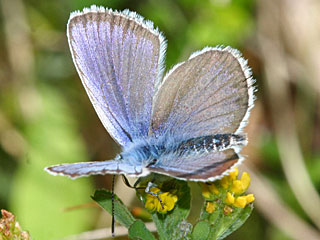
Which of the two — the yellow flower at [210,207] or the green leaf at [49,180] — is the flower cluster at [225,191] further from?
the green leaf at [49,180]

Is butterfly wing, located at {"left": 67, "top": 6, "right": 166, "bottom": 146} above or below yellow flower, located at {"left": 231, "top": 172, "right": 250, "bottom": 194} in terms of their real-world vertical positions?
above

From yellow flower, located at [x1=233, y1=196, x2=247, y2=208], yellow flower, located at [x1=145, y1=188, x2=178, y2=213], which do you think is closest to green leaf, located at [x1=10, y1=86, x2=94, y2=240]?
yellow flower, located at [x1=145, y1=188, x2=178, y2=213]

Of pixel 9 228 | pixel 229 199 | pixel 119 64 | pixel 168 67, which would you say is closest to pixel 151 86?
pixel 119 64

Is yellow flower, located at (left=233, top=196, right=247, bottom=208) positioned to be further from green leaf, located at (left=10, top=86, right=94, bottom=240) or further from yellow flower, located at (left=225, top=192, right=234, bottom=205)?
green leaf, located at (left=10, top=86, right=94, bottom=240)

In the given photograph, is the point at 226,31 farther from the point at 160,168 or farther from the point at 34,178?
the point at 160,168

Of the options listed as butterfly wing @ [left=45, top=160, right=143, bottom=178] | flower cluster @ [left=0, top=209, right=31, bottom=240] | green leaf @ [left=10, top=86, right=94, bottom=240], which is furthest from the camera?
green leaf @ [left=10, top=86, right=94, bottom=240]

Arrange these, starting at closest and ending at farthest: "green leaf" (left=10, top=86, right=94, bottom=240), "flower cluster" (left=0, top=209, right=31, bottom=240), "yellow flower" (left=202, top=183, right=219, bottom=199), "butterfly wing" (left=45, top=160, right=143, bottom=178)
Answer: "butterfly wing" (left=45, top=160, right=143, bottom=178)
"flower cluster" (left=0, top=209, right=31, bottom=240)
"yellow flower" (left=202, top=183, right=219, bottom=199)
"green leaf" (left=10, top=86, right=94, bottom=240)

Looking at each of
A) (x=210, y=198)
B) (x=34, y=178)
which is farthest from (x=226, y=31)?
(x=210, y=198)
